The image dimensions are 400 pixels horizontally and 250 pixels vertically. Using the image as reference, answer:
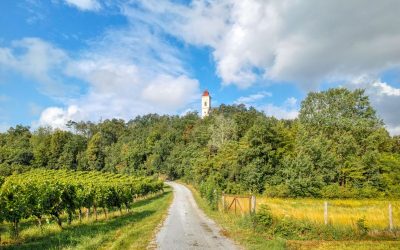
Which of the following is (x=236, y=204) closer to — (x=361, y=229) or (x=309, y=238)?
(x=309, y=238)

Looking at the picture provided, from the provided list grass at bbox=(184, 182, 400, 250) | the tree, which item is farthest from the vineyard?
the tree

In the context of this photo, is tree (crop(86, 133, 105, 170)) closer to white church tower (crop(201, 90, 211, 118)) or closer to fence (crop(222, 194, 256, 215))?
white church tower (crop(201, 90, 211, 118))

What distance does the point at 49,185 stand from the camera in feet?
63.4

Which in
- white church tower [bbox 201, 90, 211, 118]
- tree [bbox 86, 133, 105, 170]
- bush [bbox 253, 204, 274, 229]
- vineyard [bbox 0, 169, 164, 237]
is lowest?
bush [bbox 253, 204, 274, 229]

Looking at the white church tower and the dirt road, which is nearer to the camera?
the dirt road

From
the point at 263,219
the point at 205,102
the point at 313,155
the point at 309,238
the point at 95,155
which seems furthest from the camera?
the point at 205,102

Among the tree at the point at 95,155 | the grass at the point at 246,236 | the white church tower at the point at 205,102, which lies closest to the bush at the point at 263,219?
the grass at the point at 246,236

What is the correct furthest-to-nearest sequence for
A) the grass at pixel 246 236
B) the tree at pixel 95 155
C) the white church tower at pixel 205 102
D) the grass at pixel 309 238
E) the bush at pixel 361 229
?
1. the white church tower at pixel 205 102
2. the tree at pixel 95 155
3. the bush at pixel 361 229
4. the grass at pixel 309 238
5. the grass at pixel 246 236

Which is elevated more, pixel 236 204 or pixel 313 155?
pixel 313 155

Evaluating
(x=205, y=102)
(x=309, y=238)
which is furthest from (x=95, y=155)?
(x=309, y=238)

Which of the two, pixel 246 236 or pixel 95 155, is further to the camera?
pixel 95 155

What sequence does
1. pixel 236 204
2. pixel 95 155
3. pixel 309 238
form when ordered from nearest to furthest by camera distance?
pixel 309 238, pixel 236 204, pixel 95 155

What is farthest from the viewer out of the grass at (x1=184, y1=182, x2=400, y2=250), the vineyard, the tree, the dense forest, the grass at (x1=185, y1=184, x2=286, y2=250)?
the tree

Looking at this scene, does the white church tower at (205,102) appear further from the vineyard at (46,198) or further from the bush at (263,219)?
the bush at (263,219)
